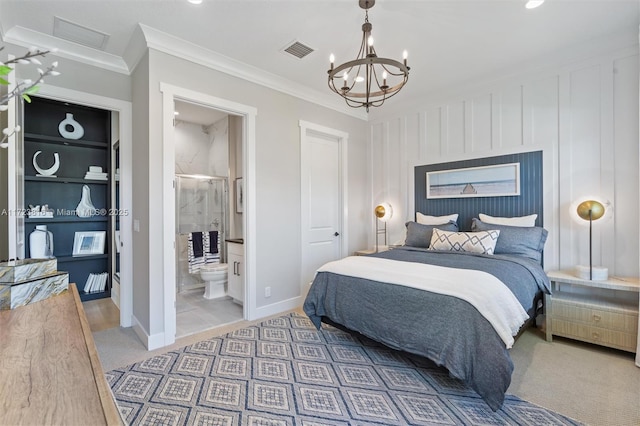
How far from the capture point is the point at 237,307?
3.82m

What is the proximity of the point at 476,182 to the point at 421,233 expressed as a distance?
0.91m

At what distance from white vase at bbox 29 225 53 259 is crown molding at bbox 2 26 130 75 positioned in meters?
2.05

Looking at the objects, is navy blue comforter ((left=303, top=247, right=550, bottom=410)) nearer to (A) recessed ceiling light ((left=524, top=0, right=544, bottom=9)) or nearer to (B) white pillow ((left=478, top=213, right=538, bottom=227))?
(B) white pillow ((left=478, top=213, right=538, bottom=227))

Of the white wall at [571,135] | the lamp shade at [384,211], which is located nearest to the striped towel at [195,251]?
the lamp shade at [384,211]

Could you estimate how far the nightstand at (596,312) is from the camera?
96.7 inches

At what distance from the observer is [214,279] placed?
4.18 metres

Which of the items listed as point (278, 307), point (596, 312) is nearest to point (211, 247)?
point (278, 307)

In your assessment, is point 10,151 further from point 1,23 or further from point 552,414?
point 552,414

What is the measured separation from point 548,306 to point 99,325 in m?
4.36

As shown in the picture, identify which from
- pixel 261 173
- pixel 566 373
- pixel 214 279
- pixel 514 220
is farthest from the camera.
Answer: pixel 214 279

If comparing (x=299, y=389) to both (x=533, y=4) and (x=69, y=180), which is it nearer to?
(x=533, y=4)

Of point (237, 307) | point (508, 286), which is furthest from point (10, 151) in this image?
point (508, 286)

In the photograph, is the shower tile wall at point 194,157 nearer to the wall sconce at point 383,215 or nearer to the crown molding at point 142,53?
the crown molding at point 142,53

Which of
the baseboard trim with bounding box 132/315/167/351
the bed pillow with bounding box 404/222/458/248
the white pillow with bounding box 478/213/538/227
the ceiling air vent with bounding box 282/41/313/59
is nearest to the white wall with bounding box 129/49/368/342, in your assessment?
the baseboard trim with bounding box 132/315/167/351
